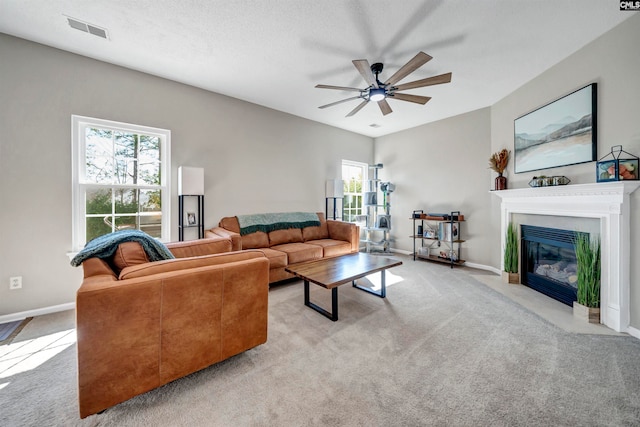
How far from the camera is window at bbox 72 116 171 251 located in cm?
275

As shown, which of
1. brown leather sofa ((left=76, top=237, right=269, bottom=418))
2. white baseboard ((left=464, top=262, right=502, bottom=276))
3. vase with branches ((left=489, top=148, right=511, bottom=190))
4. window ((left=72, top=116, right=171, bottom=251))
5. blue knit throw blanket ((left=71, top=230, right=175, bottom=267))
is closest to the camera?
brown leather sofa ((left=76, top=237, right=269, bottom=418))

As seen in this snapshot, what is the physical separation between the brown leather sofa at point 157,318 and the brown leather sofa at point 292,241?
134cm

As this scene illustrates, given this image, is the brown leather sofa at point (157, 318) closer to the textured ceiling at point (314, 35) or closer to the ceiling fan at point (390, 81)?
the ceiling fan at point (390, 81)

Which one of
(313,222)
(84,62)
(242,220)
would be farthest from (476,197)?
(84,62)

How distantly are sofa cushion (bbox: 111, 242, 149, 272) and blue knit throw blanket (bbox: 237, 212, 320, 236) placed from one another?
6.75 feet

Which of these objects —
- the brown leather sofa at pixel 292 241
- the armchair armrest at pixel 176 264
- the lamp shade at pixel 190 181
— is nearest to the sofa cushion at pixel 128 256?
the armchair armrest at pixel 176 264

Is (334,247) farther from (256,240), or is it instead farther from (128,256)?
(128,256)

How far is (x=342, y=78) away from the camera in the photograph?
124 inches

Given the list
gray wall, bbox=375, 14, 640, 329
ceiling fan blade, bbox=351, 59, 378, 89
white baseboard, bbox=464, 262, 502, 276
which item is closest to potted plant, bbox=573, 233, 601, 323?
gray wall, bbox=375, 14, 640, 329

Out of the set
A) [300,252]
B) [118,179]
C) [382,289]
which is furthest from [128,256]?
[382,289]

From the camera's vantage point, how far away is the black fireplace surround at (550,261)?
9.14ft

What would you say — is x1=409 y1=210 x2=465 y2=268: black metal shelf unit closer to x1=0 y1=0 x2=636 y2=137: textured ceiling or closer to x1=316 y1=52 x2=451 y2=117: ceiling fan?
x1=0 y1=0 x2=636 y2=137: textured ceiling

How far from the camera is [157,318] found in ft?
4.58

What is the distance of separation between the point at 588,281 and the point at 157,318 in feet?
12.0
